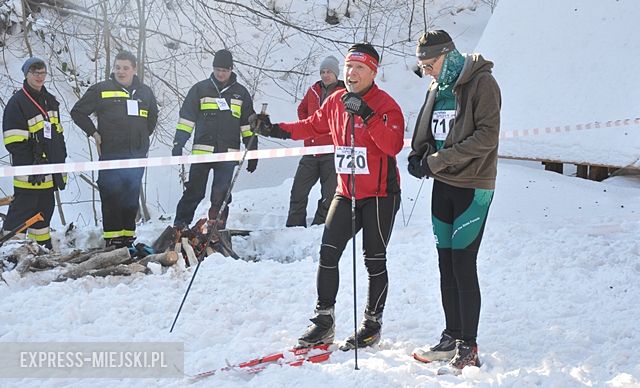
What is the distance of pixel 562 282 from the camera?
17.0 ft

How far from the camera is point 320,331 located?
12.8 feet

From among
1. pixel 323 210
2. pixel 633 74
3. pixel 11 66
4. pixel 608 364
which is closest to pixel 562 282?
pixel 608 364

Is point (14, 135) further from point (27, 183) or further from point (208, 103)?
point (208, 103)

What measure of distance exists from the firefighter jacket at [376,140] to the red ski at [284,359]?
890mm

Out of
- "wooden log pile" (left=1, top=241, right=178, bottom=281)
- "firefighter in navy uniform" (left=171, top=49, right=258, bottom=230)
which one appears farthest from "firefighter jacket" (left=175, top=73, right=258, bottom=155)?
"wooden log pile" (left=1, top=241, right=178, bottom=281)

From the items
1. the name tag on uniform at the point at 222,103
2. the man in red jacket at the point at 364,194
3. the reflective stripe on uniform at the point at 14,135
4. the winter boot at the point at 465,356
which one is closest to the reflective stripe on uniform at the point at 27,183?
the reflective stripe on uniform at the point at 14,135

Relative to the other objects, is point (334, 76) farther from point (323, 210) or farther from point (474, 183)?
point (474, 183)

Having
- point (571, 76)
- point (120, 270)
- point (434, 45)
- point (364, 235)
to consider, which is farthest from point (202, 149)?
point (571, 76)

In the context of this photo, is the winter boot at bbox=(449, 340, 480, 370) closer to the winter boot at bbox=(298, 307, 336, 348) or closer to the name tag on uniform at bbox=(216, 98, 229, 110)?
the winter boot at bbox=(298, 307, 336, 348)

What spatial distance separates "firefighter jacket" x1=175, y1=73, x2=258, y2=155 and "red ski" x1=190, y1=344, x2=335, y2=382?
3.43 m

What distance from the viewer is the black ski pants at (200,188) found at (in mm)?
6945

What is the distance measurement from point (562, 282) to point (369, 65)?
2490mm

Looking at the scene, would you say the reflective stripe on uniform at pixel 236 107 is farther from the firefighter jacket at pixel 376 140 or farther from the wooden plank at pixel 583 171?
the wooden plank at pixel 583 171

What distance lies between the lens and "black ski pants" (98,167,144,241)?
6.44m
